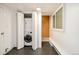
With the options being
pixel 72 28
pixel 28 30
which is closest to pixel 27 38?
pixel 28 30

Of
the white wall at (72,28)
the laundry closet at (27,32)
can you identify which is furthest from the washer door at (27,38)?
the white wall at (72,28)

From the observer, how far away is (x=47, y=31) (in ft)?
23.1

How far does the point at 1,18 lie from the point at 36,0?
2359mm

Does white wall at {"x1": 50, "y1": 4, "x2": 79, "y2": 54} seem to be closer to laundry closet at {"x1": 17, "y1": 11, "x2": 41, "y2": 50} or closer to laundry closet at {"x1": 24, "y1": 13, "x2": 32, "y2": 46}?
laundry closet at {"x1": 17, "y1": 11, "x2": 41, "y2": 50}

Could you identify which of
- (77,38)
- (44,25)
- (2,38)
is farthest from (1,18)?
(44,25)

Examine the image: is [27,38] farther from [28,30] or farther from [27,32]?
[28,30]

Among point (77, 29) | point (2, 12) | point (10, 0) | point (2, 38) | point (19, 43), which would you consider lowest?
point (19, 43)

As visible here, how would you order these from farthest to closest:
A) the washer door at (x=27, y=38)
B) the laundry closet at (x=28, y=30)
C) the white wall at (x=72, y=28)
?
1. the washer door at (x=27, y=38)
2. the laundry closet at (x=28, y=30)
3. the white wall at (x=72, y=28)

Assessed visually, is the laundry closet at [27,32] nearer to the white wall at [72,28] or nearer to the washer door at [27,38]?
the washer door at [27,38]

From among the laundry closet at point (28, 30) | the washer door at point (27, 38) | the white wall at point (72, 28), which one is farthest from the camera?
the washer door at point (27, 38)

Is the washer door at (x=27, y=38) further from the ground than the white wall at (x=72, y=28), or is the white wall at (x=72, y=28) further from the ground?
the white wall at (x=72, y=28)

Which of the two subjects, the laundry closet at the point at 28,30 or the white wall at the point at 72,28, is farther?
the laundry closet at the point at 28,30

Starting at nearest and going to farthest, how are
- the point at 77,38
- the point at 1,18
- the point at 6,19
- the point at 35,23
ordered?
1. the point at 77,38
2. the point at 1,18
3. the point at 6,19
4. the point at 35,23
